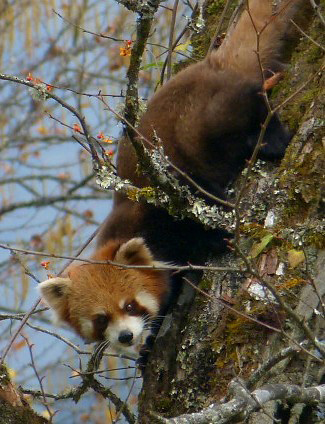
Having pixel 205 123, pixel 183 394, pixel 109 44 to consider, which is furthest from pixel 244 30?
pixel 109 44

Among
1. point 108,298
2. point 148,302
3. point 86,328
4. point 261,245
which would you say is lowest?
point 86,328

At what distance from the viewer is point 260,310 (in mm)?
3494

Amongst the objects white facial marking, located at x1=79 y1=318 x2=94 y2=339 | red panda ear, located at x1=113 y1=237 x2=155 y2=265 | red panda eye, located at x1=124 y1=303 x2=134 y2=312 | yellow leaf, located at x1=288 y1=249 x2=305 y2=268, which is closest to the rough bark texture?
yellow leaf, located at x1=288 y1=249 x2=305 y2=268

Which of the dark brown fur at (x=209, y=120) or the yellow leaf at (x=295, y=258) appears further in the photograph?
the dark brown fur at (x=209, y=120)

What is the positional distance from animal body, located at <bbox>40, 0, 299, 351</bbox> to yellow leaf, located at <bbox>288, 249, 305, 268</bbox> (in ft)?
4.59

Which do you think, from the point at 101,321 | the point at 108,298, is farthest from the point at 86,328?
the point at 108,298

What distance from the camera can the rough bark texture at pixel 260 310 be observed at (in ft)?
11.0

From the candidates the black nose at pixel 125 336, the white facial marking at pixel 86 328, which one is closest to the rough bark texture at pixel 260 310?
the black nose at pixel 125 336

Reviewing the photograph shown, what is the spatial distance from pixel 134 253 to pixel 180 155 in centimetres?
71

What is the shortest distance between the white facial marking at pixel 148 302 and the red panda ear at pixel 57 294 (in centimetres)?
45

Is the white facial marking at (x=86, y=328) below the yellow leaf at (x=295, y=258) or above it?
below

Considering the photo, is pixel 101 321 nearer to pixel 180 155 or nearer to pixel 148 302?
pixel 148 302

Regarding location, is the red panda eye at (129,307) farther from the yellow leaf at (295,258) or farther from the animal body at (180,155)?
the yellow leaf at (295,258)

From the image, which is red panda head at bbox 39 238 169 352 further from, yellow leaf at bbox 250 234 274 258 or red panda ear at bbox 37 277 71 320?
yellow leaf at bbox 250 234 274 258
